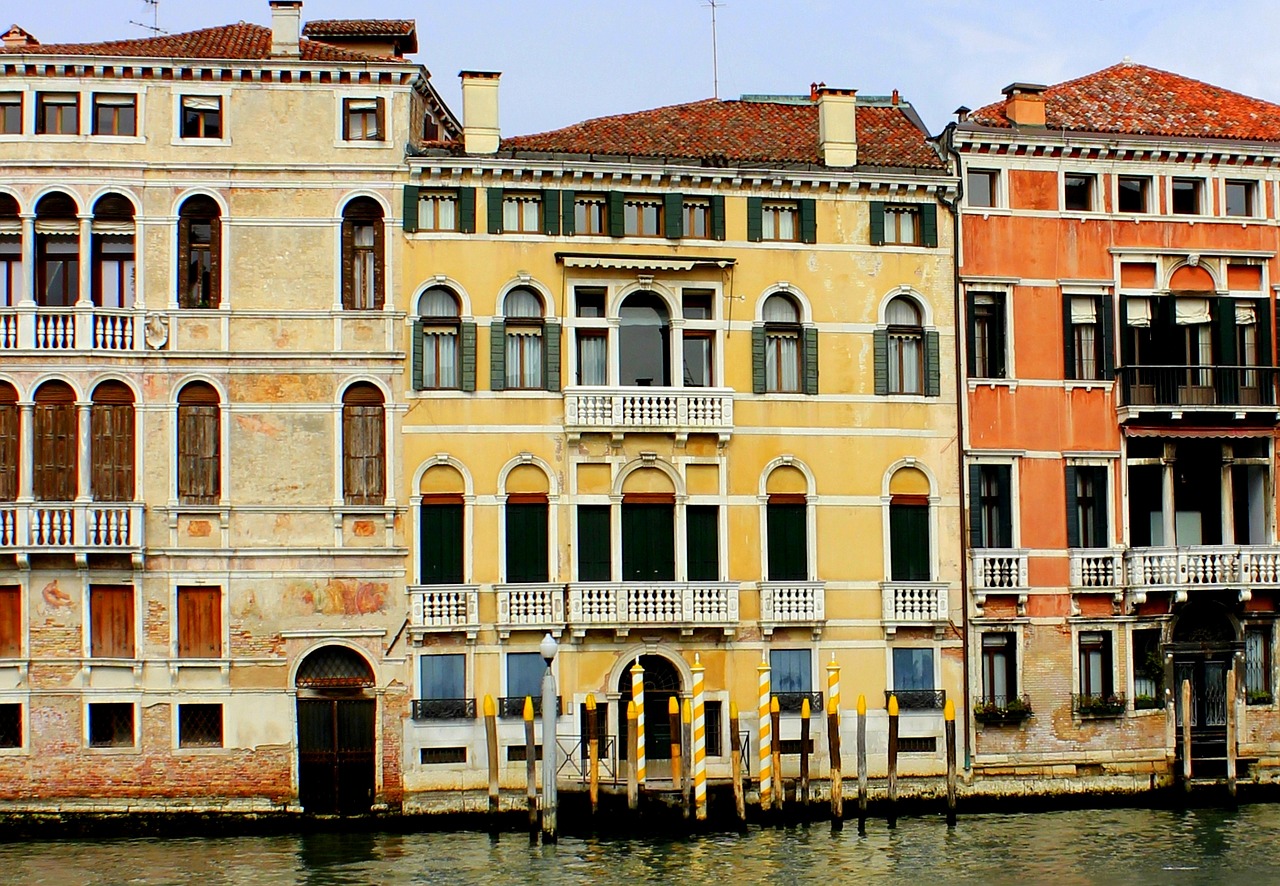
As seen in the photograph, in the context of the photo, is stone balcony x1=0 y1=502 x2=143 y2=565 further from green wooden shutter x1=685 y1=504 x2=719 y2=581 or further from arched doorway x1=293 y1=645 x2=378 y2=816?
green wooden shutter x1=685 y1=504 x2=719 y2=581

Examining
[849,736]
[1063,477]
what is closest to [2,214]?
[849,736]

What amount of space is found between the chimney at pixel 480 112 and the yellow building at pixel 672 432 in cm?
3

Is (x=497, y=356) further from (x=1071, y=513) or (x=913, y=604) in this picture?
(x=1071, y=513)

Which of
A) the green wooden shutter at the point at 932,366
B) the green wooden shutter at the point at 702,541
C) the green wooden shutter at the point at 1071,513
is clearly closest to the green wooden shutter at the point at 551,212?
the green wooden shutter at the point at 702,541

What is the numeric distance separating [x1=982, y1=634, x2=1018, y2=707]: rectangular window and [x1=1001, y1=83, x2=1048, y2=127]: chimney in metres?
7.90

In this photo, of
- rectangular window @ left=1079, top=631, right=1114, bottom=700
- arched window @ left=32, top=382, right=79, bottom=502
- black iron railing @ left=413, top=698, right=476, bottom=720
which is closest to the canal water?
black iron railing @ left=413, top=698, right=476, bottom=720

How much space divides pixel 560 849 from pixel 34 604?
26.6ft

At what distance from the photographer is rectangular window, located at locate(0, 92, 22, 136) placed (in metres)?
25.5

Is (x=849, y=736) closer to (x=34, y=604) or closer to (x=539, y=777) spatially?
(x=539, y=777)

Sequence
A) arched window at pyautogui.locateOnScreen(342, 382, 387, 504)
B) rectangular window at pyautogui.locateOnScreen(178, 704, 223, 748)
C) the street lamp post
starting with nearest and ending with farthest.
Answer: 1. the street lamp post
2. rectangular window at pyautogui.locateOnScreen(178, 704, 223, 748)
3. arched window at pyautogui.locateOnScreen(342, 382, 387, 504)

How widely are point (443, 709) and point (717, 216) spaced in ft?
27.1

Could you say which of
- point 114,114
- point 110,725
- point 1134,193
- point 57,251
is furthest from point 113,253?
point 1134,193

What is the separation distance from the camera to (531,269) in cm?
2642

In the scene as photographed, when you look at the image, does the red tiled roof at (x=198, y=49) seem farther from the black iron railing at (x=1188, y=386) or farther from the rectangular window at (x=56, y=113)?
the black iron railing at (x=1188, y=386)
